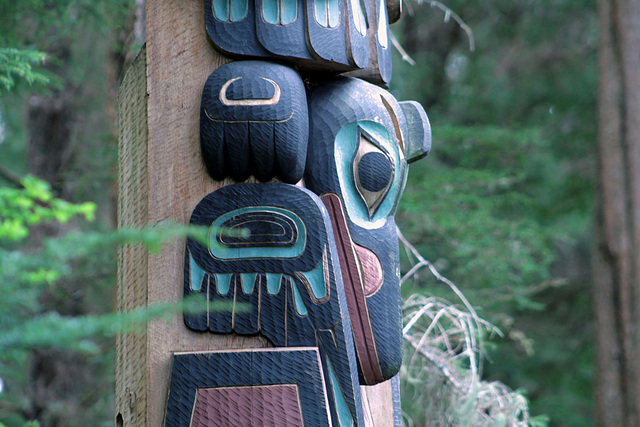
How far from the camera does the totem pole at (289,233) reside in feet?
6.43

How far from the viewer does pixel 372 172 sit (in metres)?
2.35

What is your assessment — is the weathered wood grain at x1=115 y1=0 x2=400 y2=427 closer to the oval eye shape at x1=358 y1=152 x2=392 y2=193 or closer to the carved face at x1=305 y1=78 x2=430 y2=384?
the carved face at x1=305 y1=78 x2=430 y2=384

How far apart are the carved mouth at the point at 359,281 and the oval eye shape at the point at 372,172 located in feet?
0.38

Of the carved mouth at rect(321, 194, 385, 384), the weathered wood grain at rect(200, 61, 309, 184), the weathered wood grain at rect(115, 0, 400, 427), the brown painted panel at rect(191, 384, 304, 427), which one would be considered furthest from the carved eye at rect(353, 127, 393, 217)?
the brown painted panel at rect(191, 384, 304, 427)

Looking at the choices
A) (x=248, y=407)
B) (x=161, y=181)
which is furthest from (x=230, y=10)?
(x=248, y=407)

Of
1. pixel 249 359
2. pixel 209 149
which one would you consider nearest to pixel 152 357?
pixel 249 359

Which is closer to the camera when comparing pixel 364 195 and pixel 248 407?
pixel 248 407

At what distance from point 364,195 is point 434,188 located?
3761 mm

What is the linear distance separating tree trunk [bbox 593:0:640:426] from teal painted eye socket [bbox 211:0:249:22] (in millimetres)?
4419

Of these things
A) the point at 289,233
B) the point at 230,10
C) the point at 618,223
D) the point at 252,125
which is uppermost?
the point at 230,10

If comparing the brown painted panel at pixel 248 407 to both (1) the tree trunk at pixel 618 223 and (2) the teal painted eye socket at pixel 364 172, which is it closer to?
(2) the teal painted eye socket at pixel 364 172

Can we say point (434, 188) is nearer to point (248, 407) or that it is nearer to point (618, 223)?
point (618, 223)

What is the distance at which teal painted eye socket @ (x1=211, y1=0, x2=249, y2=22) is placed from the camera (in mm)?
2227

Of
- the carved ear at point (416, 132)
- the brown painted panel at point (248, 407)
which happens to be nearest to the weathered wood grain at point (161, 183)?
the brown painted panel at point (248, 407)
